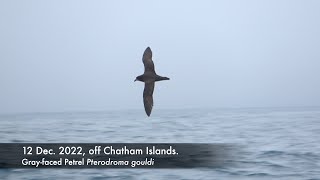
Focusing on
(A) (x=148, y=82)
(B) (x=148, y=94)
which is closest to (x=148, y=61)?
(A) (x=148, y=82)

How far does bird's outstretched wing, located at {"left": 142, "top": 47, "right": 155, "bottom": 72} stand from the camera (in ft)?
51.4

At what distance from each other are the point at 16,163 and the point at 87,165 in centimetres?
366

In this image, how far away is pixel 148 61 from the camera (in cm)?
1593

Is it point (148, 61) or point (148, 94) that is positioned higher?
point (148, 61)

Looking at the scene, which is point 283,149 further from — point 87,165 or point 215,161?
point 87,165

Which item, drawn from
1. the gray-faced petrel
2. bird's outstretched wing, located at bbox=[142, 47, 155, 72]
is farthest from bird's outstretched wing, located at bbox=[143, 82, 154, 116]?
bird's outstretched wing, located at bbox=[142, 47, 155, 72]

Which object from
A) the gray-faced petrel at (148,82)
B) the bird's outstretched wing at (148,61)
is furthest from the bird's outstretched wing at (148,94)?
the bird's outstretched wing at (148,61)

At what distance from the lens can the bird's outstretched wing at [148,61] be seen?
51.4ft

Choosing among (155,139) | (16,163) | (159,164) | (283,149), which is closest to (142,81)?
(159,164)

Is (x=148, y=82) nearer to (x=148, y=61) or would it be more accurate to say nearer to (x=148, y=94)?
(x=148, y=94)

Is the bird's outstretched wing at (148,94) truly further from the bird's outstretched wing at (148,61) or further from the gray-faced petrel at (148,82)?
the bird's outstretched wing at (148,61)

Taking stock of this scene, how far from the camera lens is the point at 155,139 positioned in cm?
3409

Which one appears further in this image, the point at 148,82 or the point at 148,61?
the point at 148,61

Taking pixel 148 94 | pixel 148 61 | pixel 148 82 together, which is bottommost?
pixel 148 94
